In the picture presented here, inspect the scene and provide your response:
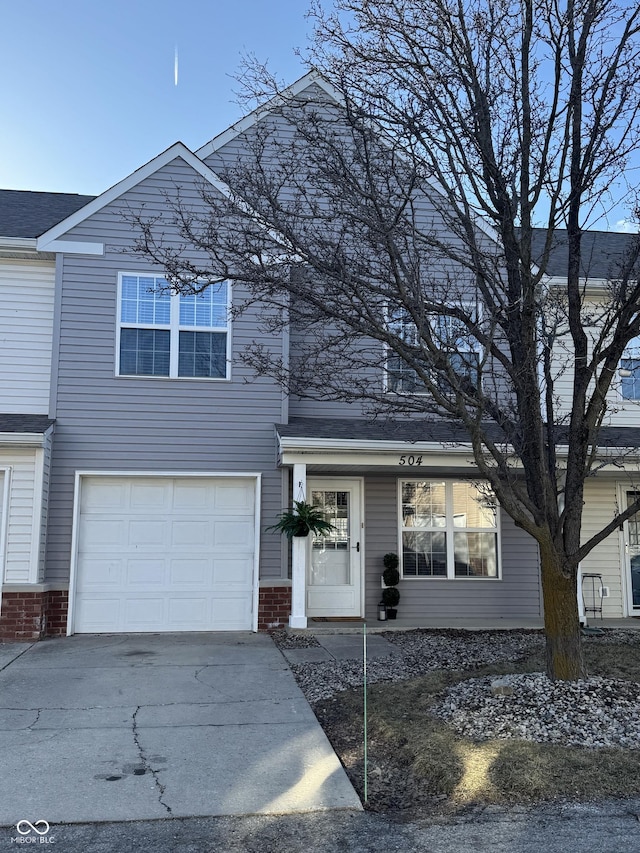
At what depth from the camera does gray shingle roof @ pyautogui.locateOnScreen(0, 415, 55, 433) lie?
Result: 32.1 feet

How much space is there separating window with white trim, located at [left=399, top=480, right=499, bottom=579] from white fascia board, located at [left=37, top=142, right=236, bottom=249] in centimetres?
569

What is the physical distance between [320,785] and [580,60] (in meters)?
6.21

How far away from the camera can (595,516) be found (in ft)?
39.7

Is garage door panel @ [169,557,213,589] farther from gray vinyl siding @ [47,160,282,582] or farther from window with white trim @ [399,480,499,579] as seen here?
window with white trim @ [399,480,499,579]

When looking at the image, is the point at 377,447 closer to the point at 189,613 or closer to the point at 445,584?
the point at 445,584

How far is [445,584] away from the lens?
37.5 feet

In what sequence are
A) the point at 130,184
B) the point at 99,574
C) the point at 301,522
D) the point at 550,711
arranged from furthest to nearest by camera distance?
the point at 130,184
the point at 99,574
the point at 301,522
the point at 550,711

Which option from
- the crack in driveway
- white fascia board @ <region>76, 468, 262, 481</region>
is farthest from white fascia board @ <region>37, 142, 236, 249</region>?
the crack in driveway

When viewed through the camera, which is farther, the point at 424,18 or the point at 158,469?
the point at 158,469

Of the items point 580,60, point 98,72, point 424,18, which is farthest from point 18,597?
point 580,60

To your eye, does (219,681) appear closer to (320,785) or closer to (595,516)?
(320,785)

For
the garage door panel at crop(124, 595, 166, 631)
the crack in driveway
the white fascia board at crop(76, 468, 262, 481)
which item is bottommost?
the crack in driveway

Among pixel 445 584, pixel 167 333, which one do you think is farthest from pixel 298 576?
Result: pixel 167 333

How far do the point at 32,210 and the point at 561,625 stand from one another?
35.6 feet
